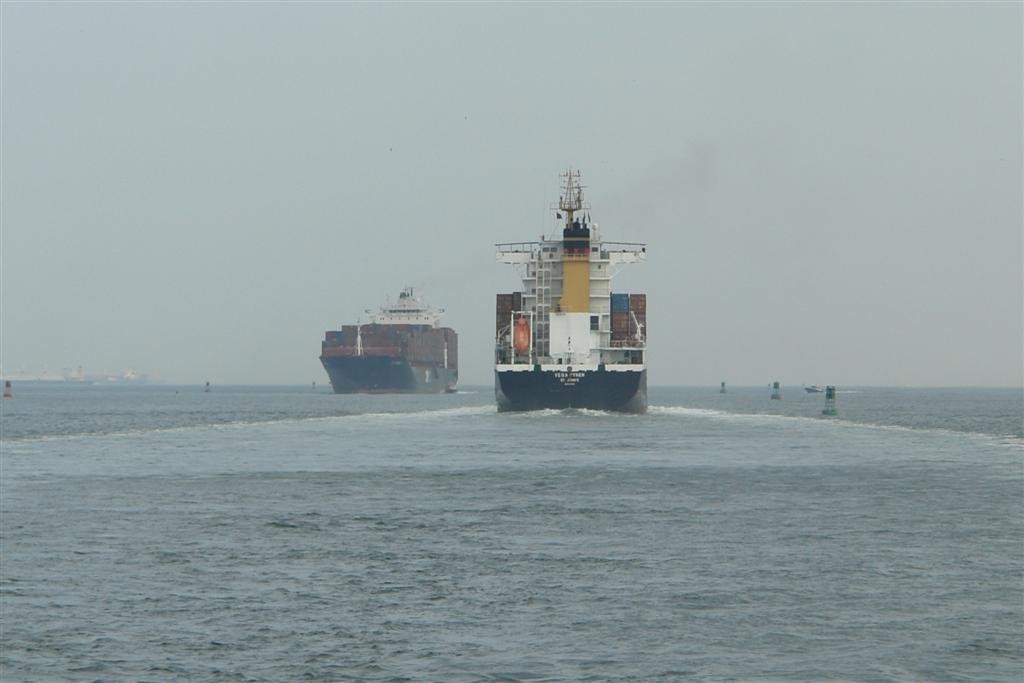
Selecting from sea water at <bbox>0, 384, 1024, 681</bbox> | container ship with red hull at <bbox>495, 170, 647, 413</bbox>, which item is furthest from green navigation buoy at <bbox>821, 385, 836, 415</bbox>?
sea water at <bbox>0, 384, 1024, 681</bbox>

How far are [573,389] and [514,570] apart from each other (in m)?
62.6

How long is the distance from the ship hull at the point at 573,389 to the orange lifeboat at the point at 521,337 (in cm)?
203

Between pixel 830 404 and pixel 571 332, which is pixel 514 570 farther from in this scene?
pixel 830 404

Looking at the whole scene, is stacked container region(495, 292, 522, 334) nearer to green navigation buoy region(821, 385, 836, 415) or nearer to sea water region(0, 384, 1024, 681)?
green navigation buoy region(821, 385, 836, 415)

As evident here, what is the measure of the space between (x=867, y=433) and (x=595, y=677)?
205 ft

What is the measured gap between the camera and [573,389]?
86.9 metres

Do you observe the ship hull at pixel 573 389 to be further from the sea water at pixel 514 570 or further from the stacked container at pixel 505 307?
the sea water at pixel 514 570

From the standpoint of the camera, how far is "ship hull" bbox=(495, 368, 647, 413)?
86562mm

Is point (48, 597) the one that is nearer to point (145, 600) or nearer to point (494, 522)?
point (145, 600)

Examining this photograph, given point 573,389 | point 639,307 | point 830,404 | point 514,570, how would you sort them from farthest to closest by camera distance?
1. point 830,404
2. point 639,307
3. point 573,389
4. point 514,570

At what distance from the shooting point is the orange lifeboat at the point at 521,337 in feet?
291

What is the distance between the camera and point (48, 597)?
21953mm

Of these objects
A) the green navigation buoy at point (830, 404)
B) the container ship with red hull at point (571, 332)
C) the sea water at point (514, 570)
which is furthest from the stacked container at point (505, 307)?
the sea water at point (514, 570)

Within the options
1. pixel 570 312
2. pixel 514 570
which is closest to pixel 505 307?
pixel 570 312
